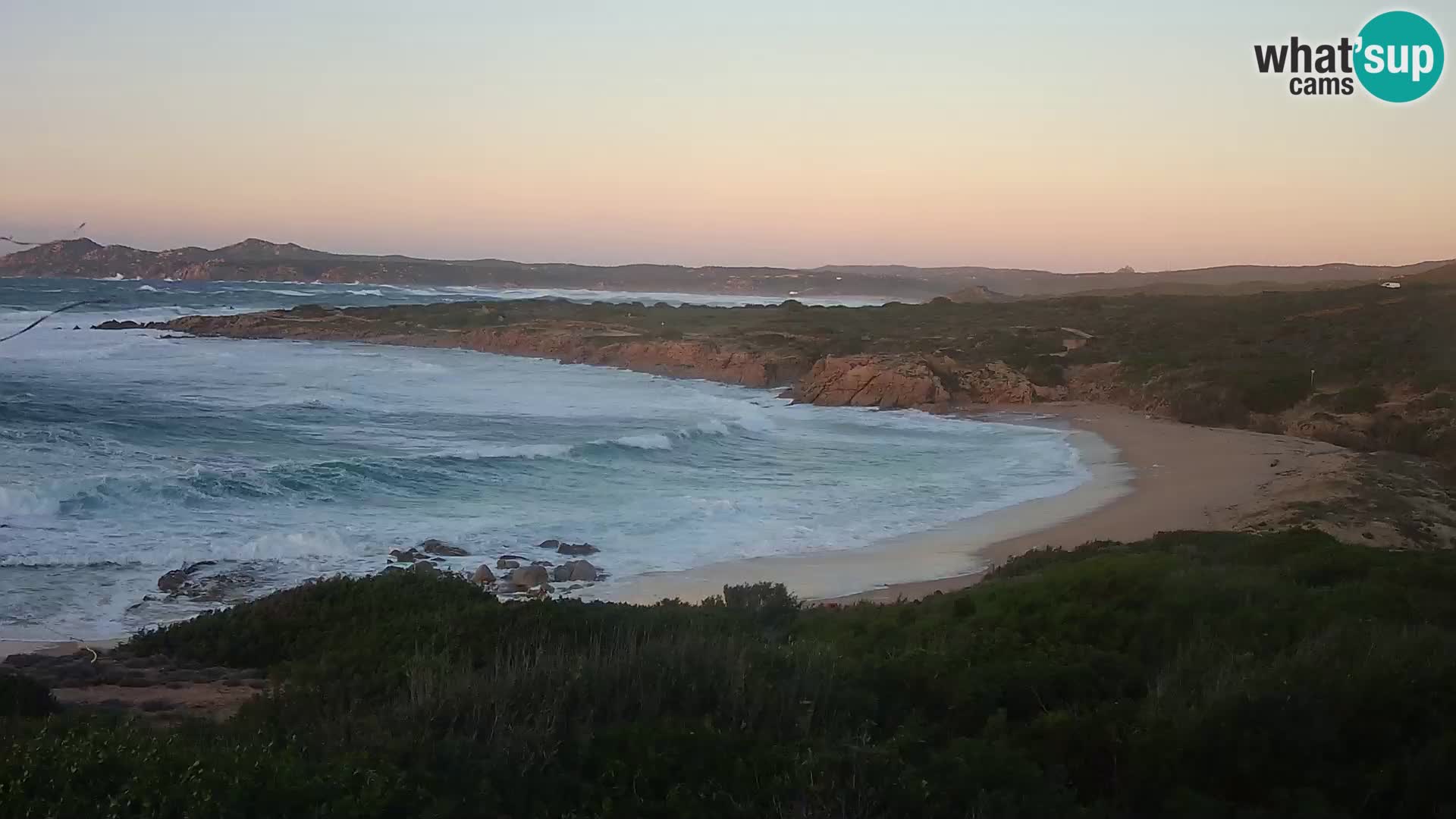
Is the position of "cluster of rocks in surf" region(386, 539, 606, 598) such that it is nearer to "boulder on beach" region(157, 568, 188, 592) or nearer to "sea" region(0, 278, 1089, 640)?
"sea" region(0, 278, 1089, 640)

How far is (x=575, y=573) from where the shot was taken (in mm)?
14586

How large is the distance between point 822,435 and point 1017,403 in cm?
962

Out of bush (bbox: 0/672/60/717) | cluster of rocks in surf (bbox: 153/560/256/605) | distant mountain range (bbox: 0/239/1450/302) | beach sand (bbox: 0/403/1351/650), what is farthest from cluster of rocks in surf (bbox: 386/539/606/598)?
distant mountain range (bbox: 0/239/1450/302)

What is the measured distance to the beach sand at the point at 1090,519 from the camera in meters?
14.4

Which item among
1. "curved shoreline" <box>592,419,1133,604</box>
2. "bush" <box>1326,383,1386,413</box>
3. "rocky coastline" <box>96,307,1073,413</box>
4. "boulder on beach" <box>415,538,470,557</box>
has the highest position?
"rocky coastline" <box>96,307,1073,413</box>

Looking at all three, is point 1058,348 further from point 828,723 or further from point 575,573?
point 828,723

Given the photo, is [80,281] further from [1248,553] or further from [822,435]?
[1248,553]

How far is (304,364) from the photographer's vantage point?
149 ft

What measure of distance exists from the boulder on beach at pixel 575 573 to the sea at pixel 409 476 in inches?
14.1

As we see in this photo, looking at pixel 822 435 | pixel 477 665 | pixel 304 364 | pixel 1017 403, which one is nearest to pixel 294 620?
pixel 477 665

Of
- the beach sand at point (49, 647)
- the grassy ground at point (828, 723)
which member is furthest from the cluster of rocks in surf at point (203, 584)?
the grassy ground at point (828, 723)

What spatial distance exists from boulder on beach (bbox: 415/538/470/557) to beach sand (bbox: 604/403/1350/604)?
284cm

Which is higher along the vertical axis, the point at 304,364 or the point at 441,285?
the point at 441,285

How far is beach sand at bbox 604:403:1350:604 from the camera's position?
47.2ft
